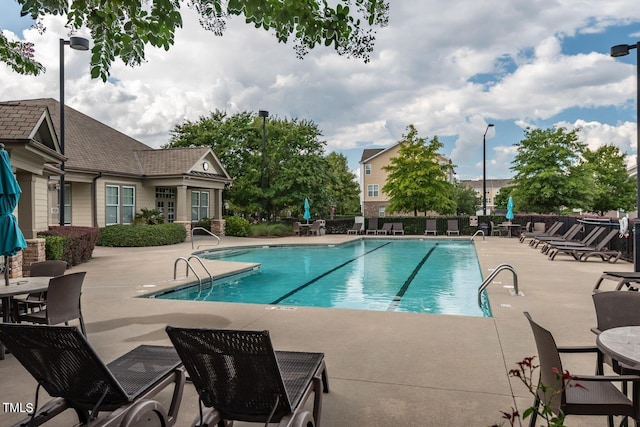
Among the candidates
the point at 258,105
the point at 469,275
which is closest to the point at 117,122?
the point at 258,105

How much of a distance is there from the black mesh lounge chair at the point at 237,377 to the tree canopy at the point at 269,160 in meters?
23.1

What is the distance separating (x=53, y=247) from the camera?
11133 millimetres

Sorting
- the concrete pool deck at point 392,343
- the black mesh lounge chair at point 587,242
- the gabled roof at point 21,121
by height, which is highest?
the gabled roof at point 21,121

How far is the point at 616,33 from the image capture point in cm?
1577

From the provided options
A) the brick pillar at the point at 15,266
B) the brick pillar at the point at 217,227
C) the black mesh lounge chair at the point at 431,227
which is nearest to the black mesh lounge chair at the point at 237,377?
the brick pillar at the point at 15,266

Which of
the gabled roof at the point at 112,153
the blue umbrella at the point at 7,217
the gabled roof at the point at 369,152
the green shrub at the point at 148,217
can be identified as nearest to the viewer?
the blue umbrella at the point at 7,217

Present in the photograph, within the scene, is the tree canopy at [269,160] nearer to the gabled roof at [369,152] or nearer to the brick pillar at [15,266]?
the brick pillar at [15,266]

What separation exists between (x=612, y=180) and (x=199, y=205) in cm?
3807

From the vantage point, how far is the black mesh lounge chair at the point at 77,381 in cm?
247

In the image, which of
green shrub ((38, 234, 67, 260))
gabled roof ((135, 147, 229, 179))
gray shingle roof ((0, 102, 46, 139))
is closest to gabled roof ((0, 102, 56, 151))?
gray shingle roof ((0, 102, 46, 139))

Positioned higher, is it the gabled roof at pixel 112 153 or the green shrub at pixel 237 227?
the gabled roof at pixel 112 153

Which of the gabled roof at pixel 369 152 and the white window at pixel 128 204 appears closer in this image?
the white window at pixel 128 204

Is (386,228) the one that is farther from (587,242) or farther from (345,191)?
(345,191)

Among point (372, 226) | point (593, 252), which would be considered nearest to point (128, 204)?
point (372, 226)
